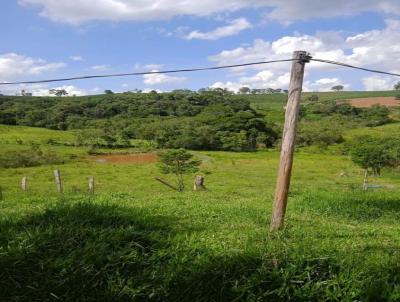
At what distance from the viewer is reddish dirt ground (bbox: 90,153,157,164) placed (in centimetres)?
5542

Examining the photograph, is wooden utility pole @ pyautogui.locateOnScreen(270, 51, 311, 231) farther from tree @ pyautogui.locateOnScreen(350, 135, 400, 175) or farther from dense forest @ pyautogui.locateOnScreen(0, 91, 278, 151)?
dense forest @ pyautogui.locateOnScreen(0, 91, 278, 151)

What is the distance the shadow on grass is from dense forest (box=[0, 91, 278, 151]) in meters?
64.7

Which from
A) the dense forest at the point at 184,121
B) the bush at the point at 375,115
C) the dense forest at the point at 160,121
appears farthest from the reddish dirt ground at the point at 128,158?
the bush at the point at 375,115

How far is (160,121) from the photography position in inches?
3563

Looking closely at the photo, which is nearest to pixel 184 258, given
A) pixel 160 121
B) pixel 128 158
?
pixel 128 158

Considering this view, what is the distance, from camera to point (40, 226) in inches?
232

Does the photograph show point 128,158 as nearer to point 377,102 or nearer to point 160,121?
point 160,121

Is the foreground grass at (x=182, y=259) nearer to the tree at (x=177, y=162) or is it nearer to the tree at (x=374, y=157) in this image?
the tree at (x=177, y=162)

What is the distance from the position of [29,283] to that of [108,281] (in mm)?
789

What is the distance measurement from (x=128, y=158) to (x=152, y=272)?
55175 mm

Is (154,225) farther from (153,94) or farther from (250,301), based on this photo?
(153,94)

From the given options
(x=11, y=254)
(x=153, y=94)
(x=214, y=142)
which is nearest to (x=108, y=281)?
(x=11, y=254)

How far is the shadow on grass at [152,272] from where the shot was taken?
437cm

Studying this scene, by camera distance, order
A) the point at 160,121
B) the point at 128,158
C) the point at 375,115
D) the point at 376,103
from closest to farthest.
Answer: the point at 128,158 → the point at 160,121 → the point at 375,115 → the point at 376,103
